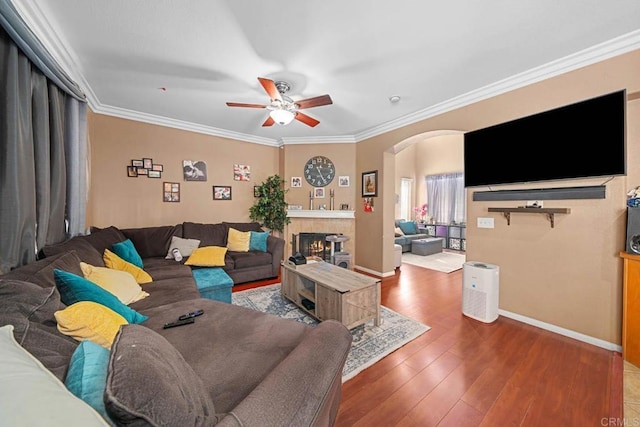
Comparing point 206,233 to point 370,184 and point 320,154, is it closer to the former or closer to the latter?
point 320,154

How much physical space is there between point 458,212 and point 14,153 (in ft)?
27.1

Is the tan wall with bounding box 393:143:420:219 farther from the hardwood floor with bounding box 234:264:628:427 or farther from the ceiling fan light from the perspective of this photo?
the ceiling fan light

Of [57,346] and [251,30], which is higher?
[251,30]

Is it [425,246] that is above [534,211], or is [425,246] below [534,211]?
below

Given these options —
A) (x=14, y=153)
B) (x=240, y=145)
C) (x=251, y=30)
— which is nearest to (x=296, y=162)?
(x=240, y=145)

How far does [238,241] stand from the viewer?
4047 mm

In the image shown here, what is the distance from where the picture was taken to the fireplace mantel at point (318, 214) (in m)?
4.71

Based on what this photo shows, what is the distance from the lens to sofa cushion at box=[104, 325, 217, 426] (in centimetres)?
53

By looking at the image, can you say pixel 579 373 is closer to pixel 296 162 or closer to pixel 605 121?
pixel 605 121

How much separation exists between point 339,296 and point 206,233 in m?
2.80

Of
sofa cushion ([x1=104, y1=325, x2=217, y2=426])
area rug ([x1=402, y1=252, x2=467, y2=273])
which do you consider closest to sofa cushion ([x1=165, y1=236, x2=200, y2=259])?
sofa cushion ([x1=104, y1=325, x2=217, y2=426])

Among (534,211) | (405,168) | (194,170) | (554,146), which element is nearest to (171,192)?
(194,170)

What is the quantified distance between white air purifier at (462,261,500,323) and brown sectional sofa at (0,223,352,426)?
6.92 feet

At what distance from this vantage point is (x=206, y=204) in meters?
4.47
